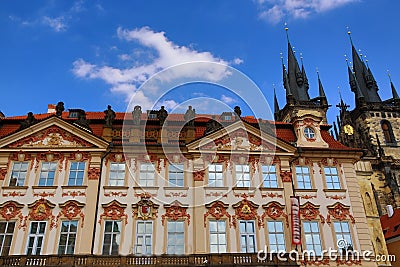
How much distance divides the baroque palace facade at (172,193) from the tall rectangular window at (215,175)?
0.06 metres

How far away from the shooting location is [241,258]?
66.9 feet

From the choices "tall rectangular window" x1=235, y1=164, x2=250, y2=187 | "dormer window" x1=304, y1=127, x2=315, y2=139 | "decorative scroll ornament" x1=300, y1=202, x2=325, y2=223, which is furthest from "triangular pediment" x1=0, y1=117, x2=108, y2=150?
"dormer window" x1=304, y1=127, x2=315, y2=139

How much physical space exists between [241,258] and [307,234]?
4607 mm

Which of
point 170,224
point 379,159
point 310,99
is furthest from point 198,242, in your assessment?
point 310,99

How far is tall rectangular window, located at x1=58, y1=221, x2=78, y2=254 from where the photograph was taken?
20.9 meters

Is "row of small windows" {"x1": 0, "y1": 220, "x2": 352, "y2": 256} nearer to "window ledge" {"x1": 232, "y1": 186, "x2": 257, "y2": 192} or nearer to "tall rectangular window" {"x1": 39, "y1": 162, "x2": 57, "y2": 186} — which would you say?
"window ledge" {"x1": 232, "y1": 186, "x2": 257, "y2": 192}

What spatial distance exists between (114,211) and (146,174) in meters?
2.86

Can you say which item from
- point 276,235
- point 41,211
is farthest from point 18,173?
point 276,235

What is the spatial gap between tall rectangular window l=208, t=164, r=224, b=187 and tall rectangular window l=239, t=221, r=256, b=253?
8.79 ft

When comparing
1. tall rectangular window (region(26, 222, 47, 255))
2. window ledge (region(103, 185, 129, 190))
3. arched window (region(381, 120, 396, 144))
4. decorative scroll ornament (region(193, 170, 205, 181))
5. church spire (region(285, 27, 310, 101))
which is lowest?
tall rectangular window (region(26, 222, 47, 255))

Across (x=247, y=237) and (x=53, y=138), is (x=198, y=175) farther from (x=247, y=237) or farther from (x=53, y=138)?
(x=53, y=138)

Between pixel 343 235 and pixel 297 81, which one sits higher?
pixel 297 81

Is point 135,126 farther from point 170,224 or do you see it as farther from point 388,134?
point 388,134

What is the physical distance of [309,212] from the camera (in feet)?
75.5
